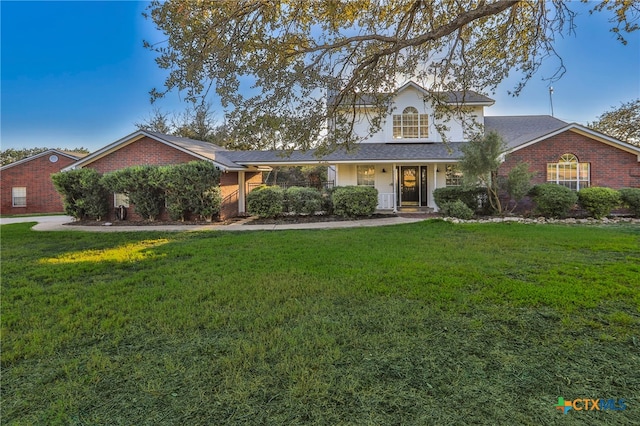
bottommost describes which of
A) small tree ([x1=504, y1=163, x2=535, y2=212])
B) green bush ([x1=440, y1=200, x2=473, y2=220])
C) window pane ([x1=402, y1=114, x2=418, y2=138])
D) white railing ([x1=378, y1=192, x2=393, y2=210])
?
green bush ([x1=440, y1=200, x2=473, y2=220])

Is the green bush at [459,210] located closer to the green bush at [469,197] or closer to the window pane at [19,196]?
the green bush at [469,197]

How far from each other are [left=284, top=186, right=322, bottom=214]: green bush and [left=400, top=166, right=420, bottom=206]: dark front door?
17.8ft

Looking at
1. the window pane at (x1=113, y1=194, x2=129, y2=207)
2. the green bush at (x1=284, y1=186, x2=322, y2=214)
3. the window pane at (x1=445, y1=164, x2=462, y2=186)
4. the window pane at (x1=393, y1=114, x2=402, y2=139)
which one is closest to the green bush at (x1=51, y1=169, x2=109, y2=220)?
the window pane at (x1=113, y1=194, x2=129, y2=207)

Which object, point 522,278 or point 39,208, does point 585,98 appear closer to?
point 522,278

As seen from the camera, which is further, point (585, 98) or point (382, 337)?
point (585, 98)

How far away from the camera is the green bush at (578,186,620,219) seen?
12852mm

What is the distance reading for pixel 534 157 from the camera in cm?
1508

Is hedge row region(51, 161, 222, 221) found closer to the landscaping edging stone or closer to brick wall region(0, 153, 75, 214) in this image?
the landscaping edging stone

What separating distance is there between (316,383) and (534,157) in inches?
656

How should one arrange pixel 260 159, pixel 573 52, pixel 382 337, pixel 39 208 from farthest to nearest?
1. pixel 39 208
2. pixel 260 159
3. pixel 573 52
4. pixel 382 337

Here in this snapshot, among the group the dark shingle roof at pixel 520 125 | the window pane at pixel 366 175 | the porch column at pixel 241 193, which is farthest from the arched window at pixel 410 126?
the porch column at pixel 241 193

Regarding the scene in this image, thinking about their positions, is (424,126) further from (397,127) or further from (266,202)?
(266,202)

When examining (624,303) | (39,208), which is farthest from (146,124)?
(624,303)

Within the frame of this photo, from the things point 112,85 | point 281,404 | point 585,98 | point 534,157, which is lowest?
point 281,404
